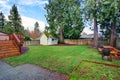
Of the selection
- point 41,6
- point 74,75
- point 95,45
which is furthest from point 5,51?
point 41,6

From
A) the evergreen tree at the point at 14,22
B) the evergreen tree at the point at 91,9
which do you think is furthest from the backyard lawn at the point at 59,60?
the evergreen tree at the point at 14,22

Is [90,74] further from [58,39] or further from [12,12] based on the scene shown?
[12,12]

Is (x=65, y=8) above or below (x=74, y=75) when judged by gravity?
above

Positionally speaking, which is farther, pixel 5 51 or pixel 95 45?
pixel 95 45

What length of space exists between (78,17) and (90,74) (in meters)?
11.9

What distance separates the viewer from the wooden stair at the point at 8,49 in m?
9.48

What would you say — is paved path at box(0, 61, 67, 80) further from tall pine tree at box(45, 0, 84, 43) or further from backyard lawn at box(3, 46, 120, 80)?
tall pine tree at box(45, 0, 84, 43)

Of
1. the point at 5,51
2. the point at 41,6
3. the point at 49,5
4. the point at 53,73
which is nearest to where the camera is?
the point at 53,73

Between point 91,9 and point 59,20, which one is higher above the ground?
point 59,20

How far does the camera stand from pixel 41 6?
98.8 feet

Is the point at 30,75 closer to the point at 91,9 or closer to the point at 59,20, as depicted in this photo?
the point at 91,9

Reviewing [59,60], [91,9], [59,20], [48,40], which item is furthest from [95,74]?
[48,40]

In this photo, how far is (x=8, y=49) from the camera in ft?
33.8

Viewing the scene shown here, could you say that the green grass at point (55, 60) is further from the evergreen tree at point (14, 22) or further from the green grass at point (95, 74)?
the evergreen tree at point (14, 22)
